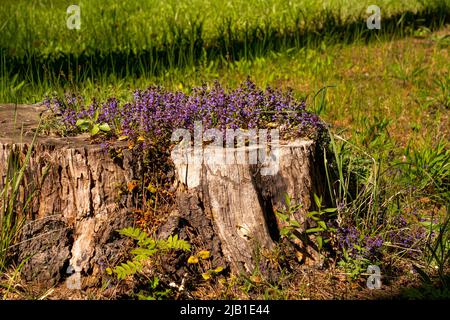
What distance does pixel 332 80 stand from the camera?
19.2 feet

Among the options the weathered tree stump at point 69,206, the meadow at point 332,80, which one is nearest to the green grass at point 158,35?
the meadow at point 332,80

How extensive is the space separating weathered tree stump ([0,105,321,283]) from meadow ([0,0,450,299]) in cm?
20

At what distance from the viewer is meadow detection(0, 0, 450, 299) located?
11.1 ft

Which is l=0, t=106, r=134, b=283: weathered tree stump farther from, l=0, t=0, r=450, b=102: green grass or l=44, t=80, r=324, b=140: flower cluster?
l=0, t=0, r=450, b=102: green grass

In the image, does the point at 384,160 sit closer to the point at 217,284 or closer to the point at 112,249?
the point at 217,284

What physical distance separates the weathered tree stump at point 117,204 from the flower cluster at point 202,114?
0.20m

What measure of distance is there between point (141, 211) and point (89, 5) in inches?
216

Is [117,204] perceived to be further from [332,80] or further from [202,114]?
[332,80]

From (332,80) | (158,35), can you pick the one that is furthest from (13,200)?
(158,35)

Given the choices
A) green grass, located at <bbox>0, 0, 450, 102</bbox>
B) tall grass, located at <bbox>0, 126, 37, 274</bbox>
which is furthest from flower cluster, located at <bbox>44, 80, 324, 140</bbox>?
green grass, located at <bbox>0, 0, 450, 102</bbox>

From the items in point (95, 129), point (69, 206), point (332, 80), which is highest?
point (95, 129)

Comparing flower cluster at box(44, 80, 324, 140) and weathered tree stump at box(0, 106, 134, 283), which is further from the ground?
flower cluster at box(44, 80, 324, 140)

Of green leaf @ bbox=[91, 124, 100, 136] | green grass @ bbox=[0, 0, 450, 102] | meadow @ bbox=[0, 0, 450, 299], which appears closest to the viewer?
meadow @ bbox=[0, 0, 450, 299]

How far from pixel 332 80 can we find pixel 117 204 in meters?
3.08
